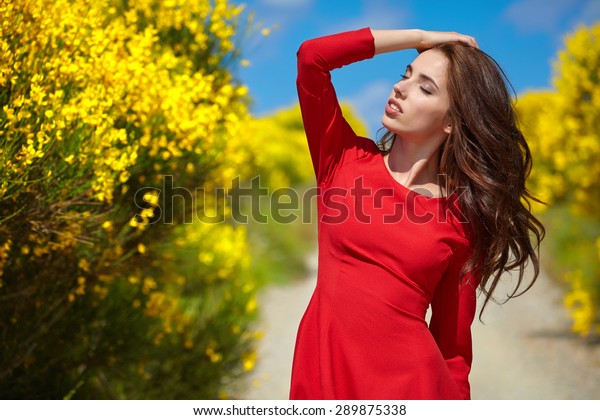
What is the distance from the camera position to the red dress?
7.13 ft

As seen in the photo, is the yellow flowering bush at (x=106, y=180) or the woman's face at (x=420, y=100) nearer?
the woman's face at (x=420, y=100)

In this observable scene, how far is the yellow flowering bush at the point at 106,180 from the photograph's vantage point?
8.39 feet

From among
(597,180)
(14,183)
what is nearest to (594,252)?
(597,180)

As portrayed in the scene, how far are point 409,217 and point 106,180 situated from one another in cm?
107

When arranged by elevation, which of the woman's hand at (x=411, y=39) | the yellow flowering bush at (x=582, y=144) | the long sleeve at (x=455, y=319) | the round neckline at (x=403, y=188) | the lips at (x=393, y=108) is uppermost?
the yellow flowering bush at (x=582, y=144)

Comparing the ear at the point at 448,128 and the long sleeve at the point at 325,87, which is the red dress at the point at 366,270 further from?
the ear at the point at 448,128

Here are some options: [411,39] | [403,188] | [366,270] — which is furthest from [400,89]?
[366,270]

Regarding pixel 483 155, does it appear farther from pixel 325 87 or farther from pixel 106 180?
pixel 106 180

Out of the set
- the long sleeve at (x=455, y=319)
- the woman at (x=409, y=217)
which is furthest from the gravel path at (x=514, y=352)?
the woman at (x=409, y=217)

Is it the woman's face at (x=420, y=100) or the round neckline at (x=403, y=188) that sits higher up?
the woman's face at (x=420, y=100)

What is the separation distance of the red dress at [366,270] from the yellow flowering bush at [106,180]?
0.74m
